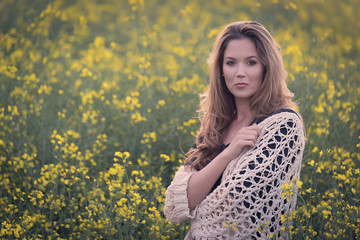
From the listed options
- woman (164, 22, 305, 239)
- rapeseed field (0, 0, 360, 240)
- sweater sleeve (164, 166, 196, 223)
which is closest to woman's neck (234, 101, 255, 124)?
woman (164, 22, 305, 239)

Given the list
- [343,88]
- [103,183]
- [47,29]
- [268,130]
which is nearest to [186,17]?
[47,29]

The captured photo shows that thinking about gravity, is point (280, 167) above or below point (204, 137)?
below

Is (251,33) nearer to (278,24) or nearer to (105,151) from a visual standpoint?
(105,151)

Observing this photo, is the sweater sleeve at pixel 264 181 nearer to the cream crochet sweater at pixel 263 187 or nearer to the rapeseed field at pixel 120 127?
the cream crochet sweater at pixel 263 187

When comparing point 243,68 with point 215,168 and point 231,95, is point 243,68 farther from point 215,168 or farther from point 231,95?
point 215,168

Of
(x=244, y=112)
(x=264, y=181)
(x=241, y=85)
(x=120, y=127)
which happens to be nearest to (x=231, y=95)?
(x=244, y=112)

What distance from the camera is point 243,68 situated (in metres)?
2.04

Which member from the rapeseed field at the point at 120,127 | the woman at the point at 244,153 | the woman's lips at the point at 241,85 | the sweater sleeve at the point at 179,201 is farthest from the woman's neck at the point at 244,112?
the rapeseed field at the point at 120,127

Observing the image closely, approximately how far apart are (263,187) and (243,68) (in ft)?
1.91

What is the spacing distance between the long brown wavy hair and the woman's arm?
6.5 inches

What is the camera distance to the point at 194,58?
449 centimetres

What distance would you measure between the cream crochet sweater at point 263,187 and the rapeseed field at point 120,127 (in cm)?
38

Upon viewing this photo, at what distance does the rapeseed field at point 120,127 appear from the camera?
265 cm

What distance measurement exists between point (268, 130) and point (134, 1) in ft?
10.2
